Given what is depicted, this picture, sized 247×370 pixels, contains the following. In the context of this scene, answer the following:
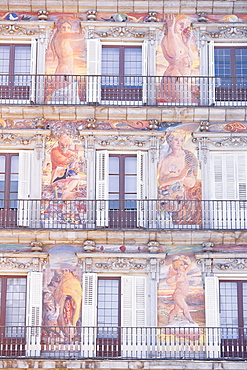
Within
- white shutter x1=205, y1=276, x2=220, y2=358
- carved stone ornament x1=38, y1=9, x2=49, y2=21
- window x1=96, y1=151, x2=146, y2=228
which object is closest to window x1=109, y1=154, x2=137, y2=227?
window x1=96, y1=151, x2=146, y2=228

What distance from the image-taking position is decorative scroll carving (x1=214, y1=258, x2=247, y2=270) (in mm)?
24812

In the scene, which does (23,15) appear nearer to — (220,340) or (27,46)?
(27,46)

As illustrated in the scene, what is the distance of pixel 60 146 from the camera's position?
26.0 metres

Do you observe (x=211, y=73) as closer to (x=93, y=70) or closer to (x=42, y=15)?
(x=93, y=70)

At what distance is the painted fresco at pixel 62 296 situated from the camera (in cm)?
2438

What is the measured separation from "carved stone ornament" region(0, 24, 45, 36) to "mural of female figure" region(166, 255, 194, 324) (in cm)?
845

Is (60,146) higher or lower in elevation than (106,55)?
lower

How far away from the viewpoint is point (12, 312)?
24.8 m

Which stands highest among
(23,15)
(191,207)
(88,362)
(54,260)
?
(23,15)

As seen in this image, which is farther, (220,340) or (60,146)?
(60,146)

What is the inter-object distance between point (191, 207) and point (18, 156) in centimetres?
546

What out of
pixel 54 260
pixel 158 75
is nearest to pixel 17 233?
pixel 54 260

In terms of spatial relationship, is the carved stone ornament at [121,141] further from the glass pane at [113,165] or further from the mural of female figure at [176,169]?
the mural of female figure at [176,169]

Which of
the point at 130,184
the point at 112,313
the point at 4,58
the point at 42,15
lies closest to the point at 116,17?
the point at 42,15
